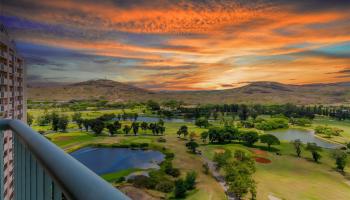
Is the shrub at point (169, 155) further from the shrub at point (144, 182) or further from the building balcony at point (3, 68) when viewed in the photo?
the building balcony at point (3, 68)

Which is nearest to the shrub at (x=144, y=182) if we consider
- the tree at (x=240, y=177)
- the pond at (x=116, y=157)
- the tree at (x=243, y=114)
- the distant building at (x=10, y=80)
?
the pond at (x=116, y=157)

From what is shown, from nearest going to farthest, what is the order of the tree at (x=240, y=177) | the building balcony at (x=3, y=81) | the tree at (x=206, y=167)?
1. the building balcony at (x=3, y=81)
2. the tree at (x=240, y=177)
3. the tree at (x=206, y=167)

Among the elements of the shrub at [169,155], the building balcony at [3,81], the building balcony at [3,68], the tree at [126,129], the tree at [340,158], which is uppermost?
the building balcony at [3,68]

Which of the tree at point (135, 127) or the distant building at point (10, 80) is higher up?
the distant building at point (10, 80)

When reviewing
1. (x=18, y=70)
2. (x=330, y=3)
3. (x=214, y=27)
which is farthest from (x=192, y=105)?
(x=18, y=70)

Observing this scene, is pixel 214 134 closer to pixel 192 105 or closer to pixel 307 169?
pixel 307 169

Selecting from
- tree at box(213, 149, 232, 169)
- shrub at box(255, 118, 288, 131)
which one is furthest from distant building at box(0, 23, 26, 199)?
shrub at box(255, 118, 288, 131)
